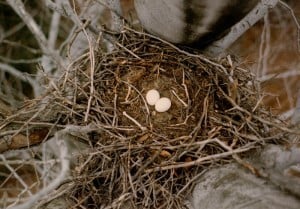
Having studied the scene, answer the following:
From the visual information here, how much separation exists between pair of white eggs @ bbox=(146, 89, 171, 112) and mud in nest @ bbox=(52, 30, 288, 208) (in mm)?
15

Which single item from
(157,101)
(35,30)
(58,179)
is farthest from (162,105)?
(35,30)

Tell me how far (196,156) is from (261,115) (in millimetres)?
275

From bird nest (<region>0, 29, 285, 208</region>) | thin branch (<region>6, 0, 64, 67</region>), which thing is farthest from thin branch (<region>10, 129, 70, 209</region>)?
thin branch (<region>6, 0, 64, 67</region>)

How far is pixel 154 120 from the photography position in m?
1.71

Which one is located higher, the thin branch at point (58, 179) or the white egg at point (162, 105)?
the thin branch at point (58, 179)

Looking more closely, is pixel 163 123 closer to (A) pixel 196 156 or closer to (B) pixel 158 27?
(A) pixel 196 156

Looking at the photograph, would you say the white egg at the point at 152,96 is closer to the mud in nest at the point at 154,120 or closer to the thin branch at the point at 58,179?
the mud in nest at the point at 154,120

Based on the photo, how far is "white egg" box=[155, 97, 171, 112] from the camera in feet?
5.59

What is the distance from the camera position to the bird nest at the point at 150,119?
5.20ft

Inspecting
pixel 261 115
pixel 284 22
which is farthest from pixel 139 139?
pixel 284 22

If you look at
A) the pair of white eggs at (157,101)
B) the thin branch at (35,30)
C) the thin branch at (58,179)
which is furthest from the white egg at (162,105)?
the thin branch at (35,30)

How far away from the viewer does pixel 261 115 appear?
1.70m

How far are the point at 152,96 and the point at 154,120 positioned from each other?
8 cm

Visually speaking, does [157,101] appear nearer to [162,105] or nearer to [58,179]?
[162,105]
